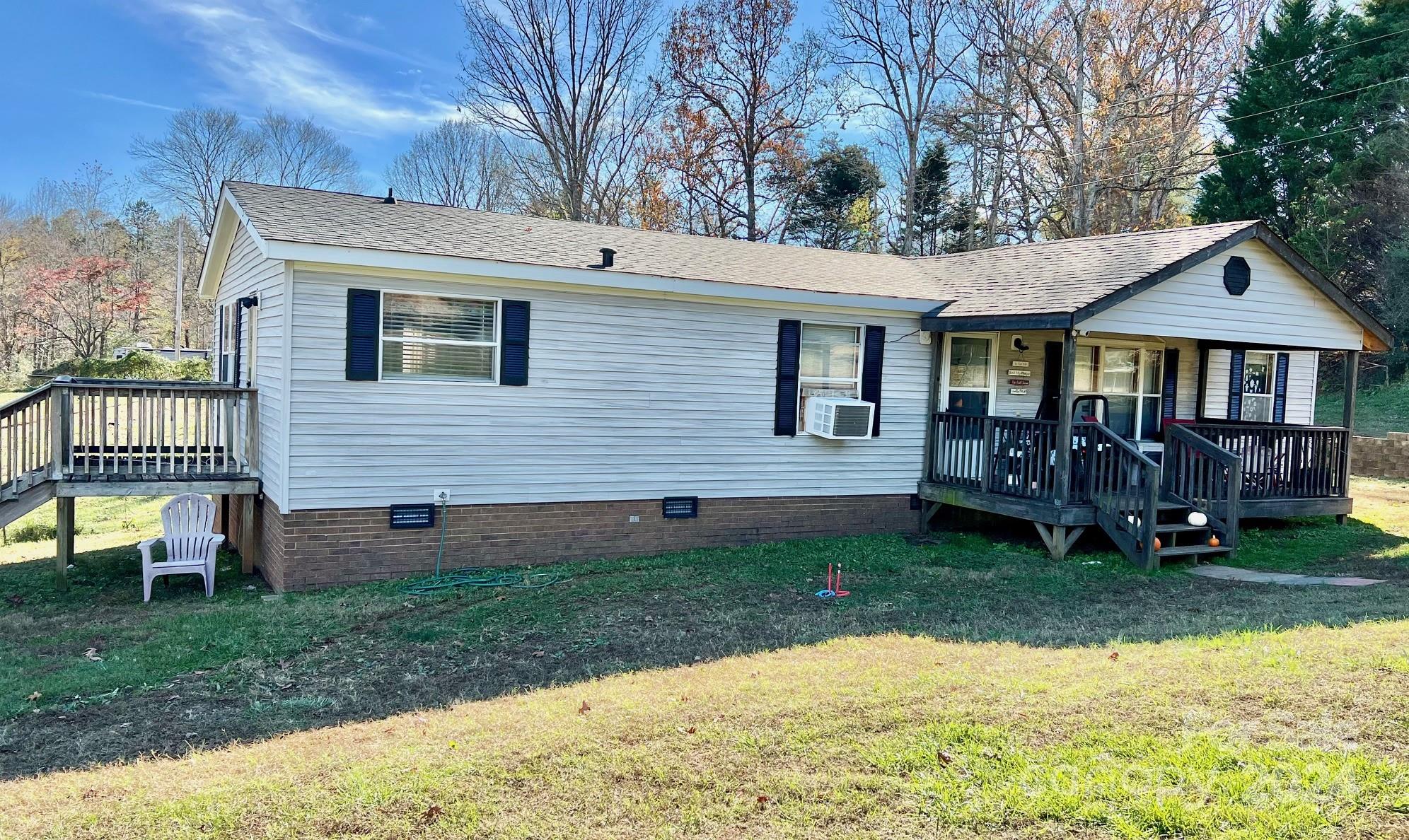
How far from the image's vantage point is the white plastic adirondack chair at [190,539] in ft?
29.0

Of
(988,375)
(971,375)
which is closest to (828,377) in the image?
(971,375)

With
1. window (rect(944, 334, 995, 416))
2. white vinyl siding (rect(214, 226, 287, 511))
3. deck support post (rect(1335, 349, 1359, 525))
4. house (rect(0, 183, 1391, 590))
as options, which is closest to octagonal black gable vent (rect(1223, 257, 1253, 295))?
house (rect(0, 183, 1391, 590))

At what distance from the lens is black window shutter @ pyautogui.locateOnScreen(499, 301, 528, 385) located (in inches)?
360

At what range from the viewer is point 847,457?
11.0 meters

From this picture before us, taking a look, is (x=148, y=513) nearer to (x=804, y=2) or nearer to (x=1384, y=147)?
(x=804, y=2)

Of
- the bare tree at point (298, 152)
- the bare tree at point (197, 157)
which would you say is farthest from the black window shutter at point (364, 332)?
the bare tree at point (197, 157)

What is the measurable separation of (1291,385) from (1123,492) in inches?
279

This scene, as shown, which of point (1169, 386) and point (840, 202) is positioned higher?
point (840, 202)

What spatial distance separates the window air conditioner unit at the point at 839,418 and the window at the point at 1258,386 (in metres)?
7.09

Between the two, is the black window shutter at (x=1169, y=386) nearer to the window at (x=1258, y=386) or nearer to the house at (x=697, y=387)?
the house at (x=697, y=387)

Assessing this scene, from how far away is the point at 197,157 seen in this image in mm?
42094

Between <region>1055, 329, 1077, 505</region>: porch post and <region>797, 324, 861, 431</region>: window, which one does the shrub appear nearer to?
<region>797, 324, 861, 431</region>: window

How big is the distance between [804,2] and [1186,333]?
22984 millimetres

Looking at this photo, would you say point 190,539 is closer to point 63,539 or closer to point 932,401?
point 63,539
